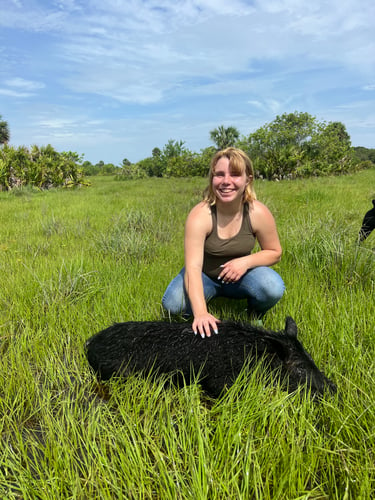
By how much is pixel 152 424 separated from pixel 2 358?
4.41 feet

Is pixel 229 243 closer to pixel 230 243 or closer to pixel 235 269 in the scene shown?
pixel 230 243

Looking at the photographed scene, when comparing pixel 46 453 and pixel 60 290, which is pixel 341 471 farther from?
pixel 60 290

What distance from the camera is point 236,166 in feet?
8.09

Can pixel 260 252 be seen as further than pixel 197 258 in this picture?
Yes

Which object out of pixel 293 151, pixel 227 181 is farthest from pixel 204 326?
pixel 293 151

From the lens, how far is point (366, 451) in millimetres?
1362

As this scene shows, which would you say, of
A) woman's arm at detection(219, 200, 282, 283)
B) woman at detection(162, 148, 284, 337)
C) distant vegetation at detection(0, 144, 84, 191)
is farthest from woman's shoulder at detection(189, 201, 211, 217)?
distant vegetation at detection(0, 144, 84, 191)

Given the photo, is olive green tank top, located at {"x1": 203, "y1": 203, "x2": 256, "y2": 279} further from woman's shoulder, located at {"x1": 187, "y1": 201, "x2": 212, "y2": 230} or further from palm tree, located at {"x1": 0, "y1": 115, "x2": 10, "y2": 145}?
palm tree, located at {"x1": 0, "y1": 115, "x2": 10, "y2": 145}

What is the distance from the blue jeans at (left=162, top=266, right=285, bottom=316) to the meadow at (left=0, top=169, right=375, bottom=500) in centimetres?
18

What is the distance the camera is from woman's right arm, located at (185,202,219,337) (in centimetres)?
225

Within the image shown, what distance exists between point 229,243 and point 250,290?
1.50ft

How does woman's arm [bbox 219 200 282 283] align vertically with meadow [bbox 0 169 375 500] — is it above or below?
above

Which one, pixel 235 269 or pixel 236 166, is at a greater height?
pixel 236 166

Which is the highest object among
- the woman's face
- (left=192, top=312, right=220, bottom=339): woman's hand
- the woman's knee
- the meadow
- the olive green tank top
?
the woman's face
